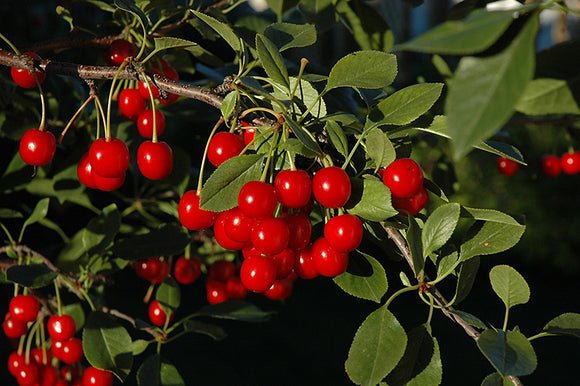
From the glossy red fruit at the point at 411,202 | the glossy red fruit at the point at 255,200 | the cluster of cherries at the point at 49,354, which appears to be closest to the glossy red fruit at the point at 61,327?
the cluster of cherries at the point at 49,354

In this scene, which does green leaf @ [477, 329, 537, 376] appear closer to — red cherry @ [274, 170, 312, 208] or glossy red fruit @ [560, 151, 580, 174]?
red cherry @ [274, 170, 312, 208]

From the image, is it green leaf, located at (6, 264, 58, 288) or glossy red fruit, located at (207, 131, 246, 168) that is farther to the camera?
green leaf, located at (6, 264, 58, 288)

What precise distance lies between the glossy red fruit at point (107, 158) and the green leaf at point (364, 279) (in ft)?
1.37

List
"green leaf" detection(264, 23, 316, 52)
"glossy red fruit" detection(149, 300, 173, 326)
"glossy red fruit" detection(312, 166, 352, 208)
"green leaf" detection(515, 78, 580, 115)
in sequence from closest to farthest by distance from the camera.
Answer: "green leaf" detection(515, 78, 580, 115), "glossy red fruit" detection(312, 166, 352, 208), "green leaf" detection(264, 23, 316, 52), "glossy red fruit" detection(149, 300, 173, 326)

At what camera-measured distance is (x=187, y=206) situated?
0.92 metres

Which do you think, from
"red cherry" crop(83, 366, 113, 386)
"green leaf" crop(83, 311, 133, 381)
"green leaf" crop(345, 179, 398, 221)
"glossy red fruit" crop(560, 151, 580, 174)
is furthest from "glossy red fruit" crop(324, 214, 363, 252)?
"glossy red fruit" crop(560, 151, 580, 174)

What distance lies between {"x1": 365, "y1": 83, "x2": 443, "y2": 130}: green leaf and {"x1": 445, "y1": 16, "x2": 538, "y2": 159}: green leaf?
337 mm

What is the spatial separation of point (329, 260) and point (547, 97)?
37cm

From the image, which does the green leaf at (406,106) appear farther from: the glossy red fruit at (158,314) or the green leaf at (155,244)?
the glossy red fruit at (158,314)

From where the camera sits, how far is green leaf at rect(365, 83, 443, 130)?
808mm

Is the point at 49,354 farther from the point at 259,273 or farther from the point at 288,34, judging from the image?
the point at 288,34

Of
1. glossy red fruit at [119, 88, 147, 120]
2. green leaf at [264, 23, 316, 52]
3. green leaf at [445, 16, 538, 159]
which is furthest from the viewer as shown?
glossy red fruit at [119, 88, 147, 120]

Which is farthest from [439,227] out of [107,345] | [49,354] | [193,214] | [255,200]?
[49,354]

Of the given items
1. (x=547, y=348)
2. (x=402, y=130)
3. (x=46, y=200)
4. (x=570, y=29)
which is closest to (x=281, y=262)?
(x=402, y=130)
